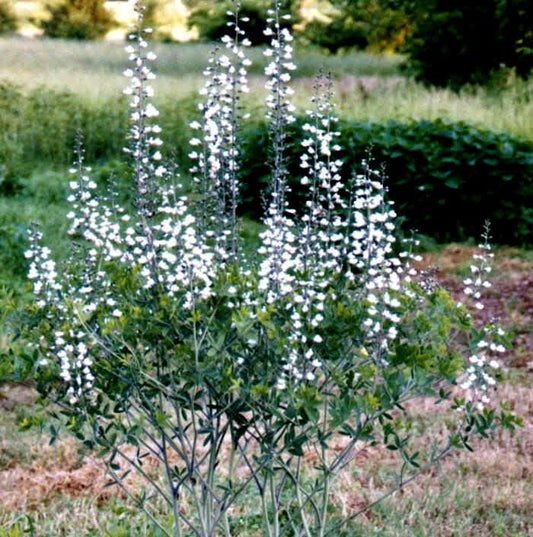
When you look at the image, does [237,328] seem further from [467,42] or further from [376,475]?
[467,42]

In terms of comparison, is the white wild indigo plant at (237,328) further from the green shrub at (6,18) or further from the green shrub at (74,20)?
the green shrub at (74,20)

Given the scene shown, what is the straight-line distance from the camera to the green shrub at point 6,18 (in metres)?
31.8

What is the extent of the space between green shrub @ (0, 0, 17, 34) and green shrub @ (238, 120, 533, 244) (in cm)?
2304

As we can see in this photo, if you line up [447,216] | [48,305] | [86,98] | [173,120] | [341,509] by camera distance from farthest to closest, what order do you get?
[86,98] < [173,120] < [447,216] < [341,509] < [48,305]

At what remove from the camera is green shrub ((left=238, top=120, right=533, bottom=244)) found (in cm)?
1076

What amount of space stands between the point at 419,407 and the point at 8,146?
8.33 m

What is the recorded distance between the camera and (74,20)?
33.4 metres

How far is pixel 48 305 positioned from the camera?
3.41 m

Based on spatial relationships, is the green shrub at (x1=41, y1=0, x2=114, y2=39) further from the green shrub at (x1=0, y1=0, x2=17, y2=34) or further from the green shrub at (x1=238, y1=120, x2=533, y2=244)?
the green shrub at (x1=238, y1=120, x2=533, y2=244)

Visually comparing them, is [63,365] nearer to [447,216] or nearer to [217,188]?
[217,188]

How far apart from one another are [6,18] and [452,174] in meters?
24.9

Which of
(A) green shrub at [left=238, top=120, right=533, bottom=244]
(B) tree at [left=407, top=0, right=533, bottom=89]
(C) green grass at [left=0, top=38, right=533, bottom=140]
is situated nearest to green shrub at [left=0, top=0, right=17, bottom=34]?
(C) green grass at [left=0, top=38, right=533, bottom=140]

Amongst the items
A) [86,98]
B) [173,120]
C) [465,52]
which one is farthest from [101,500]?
[465,52]

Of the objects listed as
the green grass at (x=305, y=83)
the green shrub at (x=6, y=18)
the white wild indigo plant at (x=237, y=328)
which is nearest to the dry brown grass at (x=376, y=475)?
the white wild indigo plant at (x=237, y=328)
